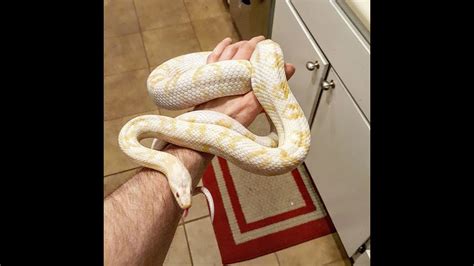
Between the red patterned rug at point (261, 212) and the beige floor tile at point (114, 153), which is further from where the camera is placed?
the beige floor tile at point (114, 153)

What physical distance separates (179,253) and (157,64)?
131 centimetres

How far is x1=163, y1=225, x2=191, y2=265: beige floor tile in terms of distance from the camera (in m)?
1.80

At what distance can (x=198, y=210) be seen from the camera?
6.35 feet

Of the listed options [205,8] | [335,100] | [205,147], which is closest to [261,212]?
[335,100]

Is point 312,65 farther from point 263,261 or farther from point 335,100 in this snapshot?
point 263,261

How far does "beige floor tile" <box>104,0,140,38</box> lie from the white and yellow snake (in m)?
1.71

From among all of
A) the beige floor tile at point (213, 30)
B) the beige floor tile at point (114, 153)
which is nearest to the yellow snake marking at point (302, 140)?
the beige floor tile at point (114, 153)

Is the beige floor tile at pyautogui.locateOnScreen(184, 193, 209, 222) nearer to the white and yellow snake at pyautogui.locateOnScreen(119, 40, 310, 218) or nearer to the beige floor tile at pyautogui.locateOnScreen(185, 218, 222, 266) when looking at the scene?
the beige floor tile at pyautogui.locateOnScreen(185, 218, 222, 266)

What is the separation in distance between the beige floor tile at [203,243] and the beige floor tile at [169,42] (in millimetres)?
1196

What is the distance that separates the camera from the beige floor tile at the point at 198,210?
6.30 feet

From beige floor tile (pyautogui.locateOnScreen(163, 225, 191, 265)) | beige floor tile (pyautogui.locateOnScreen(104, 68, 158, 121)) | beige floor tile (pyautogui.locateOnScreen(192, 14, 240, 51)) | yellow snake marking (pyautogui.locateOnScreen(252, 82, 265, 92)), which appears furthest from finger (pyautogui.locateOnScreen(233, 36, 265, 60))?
beige floor tile (pyautogui.locateOnScreen(192, 14, 240, 51))

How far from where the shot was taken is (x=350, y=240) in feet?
5.55

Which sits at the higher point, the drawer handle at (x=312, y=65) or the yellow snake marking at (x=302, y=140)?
the yellow snake marking at (x=302, y=140)

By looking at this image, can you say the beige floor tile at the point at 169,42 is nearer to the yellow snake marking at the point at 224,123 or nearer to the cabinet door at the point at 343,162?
the cabinet door at the point at 343,162
